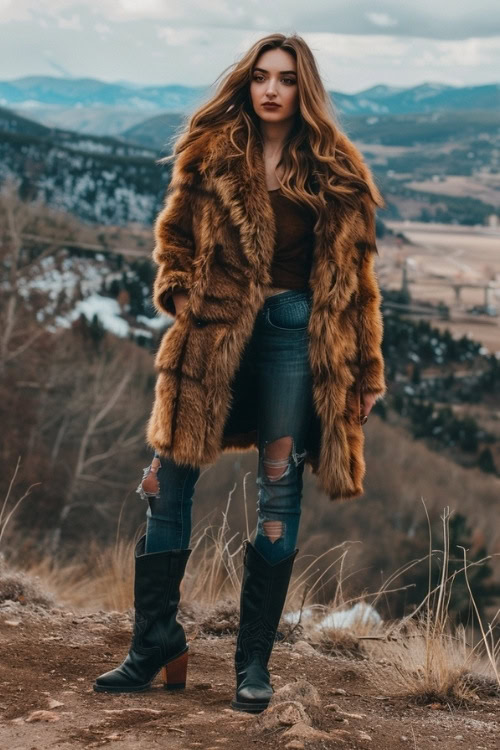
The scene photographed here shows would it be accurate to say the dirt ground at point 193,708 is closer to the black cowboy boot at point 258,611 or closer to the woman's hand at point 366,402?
the black cowboy boot at point 258,611

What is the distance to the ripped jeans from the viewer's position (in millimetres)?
2471

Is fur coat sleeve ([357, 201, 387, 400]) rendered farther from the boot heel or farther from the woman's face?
the boot heel

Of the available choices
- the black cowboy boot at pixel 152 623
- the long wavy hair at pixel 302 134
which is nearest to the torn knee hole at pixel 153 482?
the black cowboy boot at pixel 152 623

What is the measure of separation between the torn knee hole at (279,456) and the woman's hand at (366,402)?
26 centimetres

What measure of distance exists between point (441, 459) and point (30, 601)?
48.3 metres

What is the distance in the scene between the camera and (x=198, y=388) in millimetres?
2463

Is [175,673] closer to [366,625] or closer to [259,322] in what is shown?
[259,322]

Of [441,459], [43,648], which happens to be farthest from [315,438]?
[441,459]

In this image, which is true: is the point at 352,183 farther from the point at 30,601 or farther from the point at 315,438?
the point at 30,601

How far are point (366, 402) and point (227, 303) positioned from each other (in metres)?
0.49

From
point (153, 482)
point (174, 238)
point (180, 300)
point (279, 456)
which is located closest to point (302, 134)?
point (174, 238)

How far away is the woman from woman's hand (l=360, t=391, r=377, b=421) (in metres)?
0.05

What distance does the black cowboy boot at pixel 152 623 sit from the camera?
8.33 ft

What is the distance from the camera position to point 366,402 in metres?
2.65
